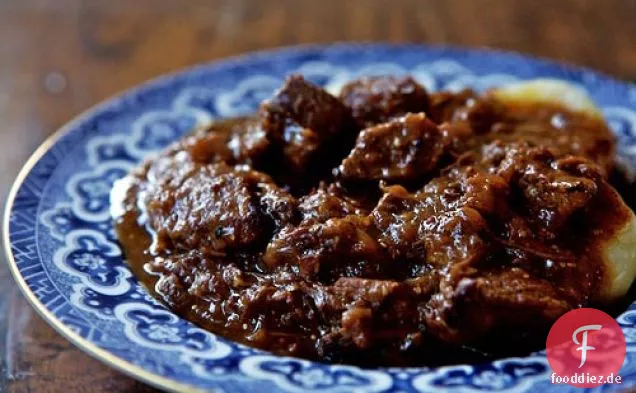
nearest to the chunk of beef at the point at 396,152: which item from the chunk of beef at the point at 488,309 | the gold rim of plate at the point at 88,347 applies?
the chunk of beef at the point at 488,309

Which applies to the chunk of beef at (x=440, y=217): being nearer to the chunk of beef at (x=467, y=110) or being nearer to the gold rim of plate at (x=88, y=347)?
the chunk of beef at (x=467, y=110)

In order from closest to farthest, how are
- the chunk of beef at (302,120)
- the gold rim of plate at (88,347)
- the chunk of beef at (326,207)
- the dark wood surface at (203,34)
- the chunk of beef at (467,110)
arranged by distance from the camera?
the gold rim of plate at (88,347), the chunk of beef at (326,207), the chunk of beef at (302,120), the chunk of beef at (467,110), the dark wood surface at (203,34)

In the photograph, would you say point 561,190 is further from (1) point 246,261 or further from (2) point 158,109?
(2) point 158,109

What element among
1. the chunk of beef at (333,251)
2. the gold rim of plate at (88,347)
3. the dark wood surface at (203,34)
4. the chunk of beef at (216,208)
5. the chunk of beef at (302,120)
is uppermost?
the dark wood surface at (203,34)

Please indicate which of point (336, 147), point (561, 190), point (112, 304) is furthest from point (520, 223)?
point (112, 304)

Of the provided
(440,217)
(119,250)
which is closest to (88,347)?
(119,250)

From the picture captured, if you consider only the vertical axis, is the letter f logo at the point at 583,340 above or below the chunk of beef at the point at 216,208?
below

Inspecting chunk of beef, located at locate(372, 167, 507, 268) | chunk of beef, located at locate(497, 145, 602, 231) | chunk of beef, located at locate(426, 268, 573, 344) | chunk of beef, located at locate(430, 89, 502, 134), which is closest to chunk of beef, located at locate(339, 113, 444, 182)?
chunk of beef, located at locate(372, 167, 507, 268)
